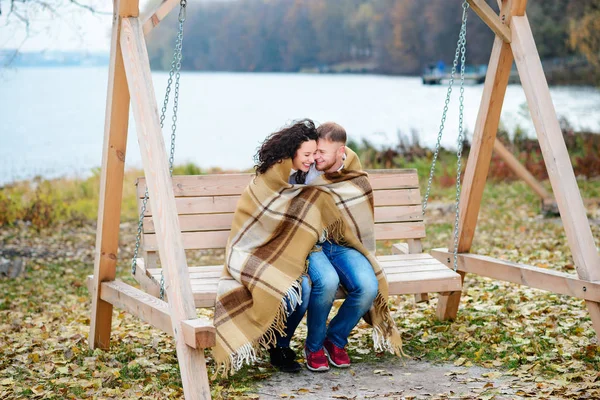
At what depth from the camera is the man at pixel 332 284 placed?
3896 mm

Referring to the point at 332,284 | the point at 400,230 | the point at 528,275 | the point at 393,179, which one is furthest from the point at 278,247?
the point at 528,275

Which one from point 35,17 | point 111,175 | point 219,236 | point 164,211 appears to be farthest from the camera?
point 35,17

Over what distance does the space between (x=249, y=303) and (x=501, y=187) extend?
8557 mm

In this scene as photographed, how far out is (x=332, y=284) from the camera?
387 cm

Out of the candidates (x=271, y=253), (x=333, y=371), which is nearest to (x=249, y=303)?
(x=271, y=253)

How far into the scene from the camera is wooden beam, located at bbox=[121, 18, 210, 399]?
3.33m

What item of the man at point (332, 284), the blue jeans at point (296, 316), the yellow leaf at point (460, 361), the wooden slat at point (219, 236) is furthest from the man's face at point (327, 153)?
the yellow leaf at point (460, 361)

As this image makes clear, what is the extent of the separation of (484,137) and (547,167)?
0.62m

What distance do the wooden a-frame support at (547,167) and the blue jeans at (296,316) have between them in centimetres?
90

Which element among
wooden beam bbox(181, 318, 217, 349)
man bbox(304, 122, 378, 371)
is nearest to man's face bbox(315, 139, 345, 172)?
man bbox(304, 122, 378, 371)

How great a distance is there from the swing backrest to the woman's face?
68 cm

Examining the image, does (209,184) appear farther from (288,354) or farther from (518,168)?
(518,168)

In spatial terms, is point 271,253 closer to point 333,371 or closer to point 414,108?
point 333,371

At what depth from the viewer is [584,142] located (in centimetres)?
1277
